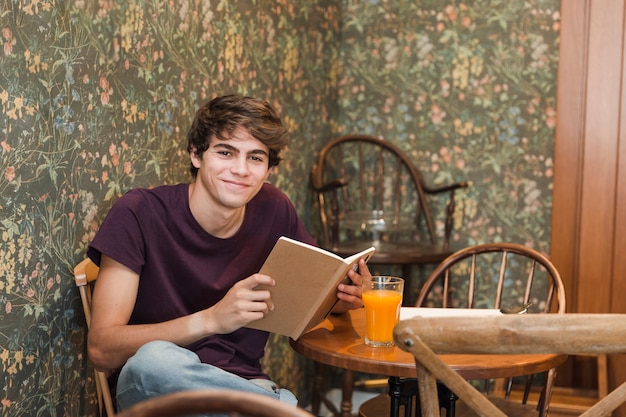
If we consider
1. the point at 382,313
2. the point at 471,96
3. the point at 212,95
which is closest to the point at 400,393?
the point at 382,313

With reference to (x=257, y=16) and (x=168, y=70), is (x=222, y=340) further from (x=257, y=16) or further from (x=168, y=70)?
(x=257, y=16)

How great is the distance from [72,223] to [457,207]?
82.9 inches

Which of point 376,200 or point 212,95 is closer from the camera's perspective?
point 212,95

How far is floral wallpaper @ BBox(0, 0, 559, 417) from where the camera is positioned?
1.80m

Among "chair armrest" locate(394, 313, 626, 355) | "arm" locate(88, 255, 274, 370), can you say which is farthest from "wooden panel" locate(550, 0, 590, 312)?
"chair armrest" locate(394, 313, 626, 355)

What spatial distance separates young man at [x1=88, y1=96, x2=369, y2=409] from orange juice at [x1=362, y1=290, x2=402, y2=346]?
140 mm

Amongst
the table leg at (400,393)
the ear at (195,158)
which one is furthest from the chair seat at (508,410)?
the ear at (195,158)

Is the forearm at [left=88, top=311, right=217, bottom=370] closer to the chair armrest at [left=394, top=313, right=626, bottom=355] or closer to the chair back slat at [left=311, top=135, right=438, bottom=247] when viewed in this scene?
the chair armrest at [left=394, top=313, right=626, bottom=355]

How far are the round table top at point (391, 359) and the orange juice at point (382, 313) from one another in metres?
0.03

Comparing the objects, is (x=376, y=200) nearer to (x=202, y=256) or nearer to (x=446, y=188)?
(x=446, y=188)

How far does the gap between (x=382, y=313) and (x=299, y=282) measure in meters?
0.22

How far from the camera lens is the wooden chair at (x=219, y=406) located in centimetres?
88

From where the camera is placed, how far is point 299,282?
1.73m

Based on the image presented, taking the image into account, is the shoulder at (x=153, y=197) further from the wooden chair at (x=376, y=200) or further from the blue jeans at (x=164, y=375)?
the wooden chair at (x=376, y=200)
